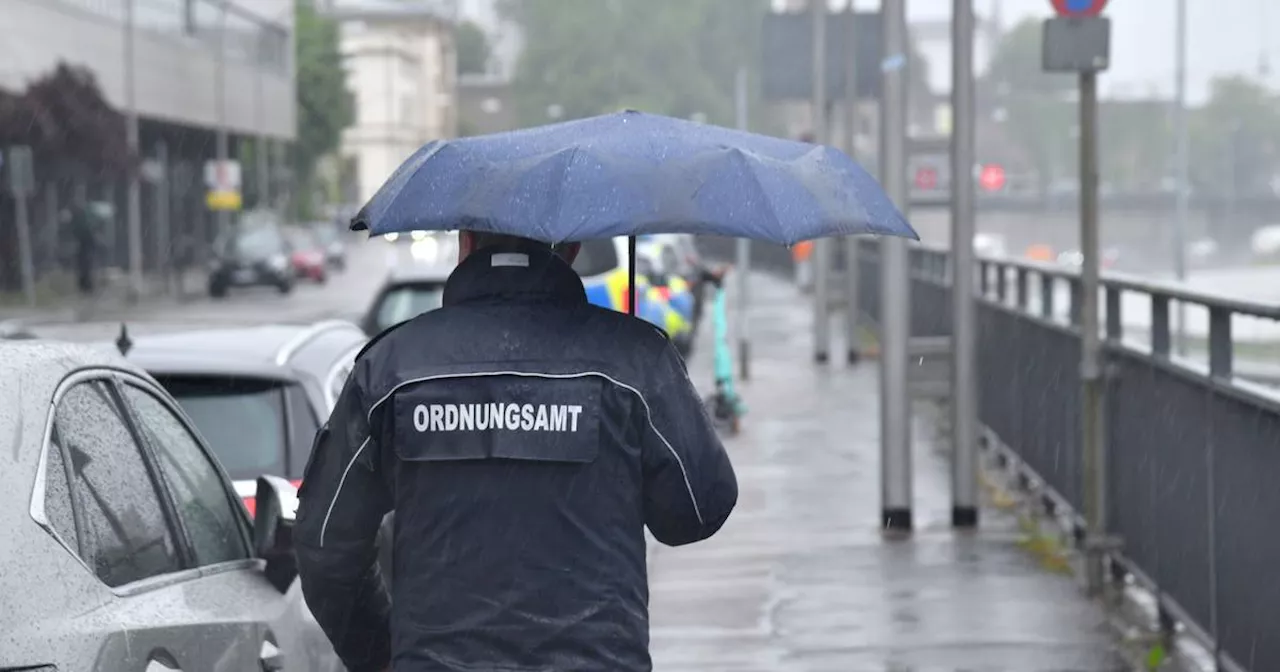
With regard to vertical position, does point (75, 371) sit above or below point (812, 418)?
above

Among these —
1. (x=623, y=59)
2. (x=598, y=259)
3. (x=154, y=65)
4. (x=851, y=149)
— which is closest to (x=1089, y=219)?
(x=598, y=259)

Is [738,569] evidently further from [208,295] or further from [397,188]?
[208,295]

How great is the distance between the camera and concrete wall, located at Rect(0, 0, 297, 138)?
54.6 metres

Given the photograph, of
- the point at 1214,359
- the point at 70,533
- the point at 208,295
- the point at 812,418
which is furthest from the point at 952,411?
the point at 208,295

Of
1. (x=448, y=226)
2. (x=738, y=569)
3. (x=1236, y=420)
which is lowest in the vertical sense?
(x=738, y=569)

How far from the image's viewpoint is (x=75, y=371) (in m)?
3.92

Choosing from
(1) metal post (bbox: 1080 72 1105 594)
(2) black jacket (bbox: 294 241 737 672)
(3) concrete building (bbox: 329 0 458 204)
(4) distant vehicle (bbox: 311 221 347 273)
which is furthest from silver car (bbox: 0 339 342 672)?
(3) concrete building (bbox: 329 0 458 204)

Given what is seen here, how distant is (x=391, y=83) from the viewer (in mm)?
142000

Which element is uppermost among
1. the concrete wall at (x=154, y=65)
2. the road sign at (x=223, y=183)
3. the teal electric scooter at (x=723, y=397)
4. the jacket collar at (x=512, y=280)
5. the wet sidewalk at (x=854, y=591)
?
the concrete wall at (x=154, y=65)

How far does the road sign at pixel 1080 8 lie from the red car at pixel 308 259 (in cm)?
5660

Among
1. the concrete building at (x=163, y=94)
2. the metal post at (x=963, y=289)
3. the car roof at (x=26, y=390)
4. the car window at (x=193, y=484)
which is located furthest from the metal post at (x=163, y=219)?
the car roof at (x=26, y=390)

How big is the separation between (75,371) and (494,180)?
2.60ft

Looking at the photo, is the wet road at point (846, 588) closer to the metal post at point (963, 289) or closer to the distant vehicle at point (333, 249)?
the metal post at point (963, 289)

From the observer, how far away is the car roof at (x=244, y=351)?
688cm
